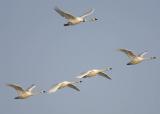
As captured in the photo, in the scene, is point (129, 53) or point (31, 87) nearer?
point (129, 53)

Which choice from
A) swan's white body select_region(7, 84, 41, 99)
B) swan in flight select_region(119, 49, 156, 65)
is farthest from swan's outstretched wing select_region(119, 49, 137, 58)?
swan's white body select_region(7, 84, 41, 99)

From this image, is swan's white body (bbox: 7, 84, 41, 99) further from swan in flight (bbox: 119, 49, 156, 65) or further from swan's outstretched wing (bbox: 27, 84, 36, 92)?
swan in flight (bbox: 119, 49, 156, 65)

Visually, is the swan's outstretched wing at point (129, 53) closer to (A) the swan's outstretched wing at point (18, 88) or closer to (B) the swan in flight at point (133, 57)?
(B) the swan in flight at point (133, 57)

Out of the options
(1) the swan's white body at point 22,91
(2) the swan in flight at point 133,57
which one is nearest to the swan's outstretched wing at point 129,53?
(2) the swan in flight at point 133,57

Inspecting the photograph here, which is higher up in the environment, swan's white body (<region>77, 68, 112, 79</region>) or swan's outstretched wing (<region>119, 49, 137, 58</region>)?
swan's outstretched wing (<region>119, 49, 137, 58</region>)

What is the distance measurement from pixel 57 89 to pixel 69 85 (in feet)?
19.4

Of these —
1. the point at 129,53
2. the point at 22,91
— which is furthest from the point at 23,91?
the point at 129,53

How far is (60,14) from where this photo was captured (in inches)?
3915

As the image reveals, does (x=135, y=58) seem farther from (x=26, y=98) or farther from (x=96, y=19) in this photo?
(x=26, y=98)

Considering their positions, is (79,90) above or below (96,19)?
below

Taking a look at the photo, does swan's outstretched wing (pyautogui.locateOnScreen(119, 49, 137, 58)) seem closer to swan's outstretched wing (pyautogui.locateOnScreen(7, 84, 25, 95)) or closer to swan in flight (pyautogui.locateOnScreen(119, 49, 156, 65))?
swan in flight (pyautogui.locateOnScreen(119, 49, 156, 65))

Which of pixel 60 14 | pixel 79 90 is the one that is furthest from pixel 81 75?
pixel 60 14

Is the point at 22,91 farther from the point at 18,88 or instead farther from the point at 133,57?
the point at 133,57

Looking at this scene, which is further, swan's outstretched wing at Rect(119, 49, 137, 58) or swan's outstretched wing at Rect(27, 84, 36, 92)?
swan's outstretched wing at Rect(27, 84, 36, 92)
